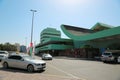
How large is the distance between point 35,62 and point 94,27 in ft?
187

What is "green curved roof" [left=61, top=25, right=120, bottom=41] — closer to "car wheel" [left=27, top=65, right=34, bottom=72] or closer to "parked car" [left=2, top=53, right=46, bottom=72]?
"parked car" [left=2, top=53, right=46, bottom=72]

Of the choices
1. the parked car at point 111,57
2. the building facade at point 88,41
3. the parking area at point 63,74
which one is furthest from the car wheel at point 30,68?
the building facade at point 88,41

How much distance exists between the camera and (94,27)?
6931 cm

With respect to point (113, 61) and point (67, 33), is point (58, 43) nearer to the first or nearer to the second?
point (67, 33)

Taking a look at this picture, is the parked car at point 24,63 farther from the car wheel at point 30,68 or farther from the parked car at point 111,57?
the parked car at point 111,57

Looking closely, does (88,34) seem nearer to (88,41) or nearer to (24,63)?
(88,41)

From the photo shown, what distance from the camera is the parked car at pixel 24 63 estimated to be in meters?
15.1

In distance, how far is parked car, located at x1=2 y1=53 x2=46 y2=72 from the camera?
15109mm

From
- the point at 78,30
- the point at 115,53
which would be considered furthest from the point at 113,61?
the point at 78,30

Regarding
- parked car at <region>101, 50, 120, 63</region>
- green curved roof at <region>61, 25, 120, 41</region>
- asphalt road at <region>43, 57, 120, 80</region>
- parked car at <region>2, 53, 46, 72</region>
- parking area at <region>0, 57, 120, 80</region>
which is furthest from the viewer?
green curved roof at <region>61, 25, 120, 41</region>

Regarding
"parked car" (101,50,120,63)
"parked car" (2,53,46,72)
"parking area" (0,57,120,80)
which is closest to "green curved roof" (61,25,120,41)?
"parked car" (101,50,120,63)

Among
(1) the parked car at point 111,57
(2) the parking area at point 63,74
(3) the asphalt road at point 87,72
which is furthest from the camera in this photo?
(1) the parked car at point 111,57

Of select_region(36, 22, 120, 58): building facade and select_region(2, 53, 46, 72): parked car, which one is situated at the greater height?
select_region(36, 22, 120, 58): building facade

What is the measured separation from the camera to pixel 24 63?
1563 centimetres
